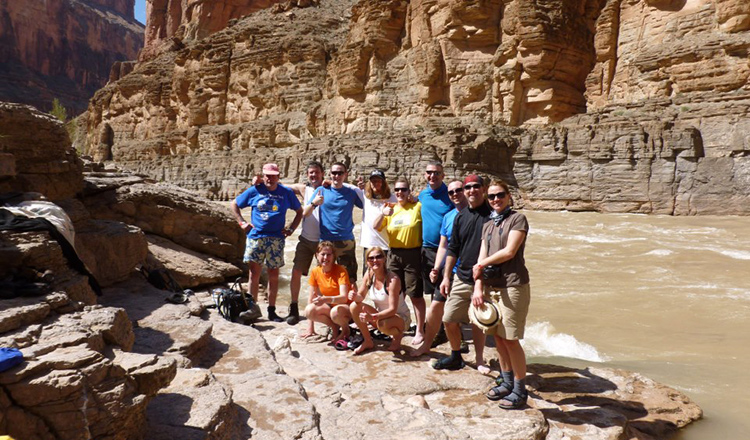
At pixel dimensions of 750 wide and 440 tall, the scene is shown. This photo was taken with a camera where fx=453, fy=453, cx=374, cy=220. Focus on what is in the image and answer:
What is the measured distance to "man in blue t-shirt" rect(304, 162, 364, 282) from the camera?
521cm

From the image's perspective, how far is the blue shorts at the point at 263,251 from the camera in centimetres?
548

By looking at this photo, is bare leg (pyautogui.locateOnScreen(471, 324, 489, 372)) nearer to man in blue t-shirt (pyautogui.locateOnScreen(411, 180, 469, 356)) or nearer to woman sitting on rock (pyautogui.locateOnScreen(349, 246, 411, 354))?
man in blue t-shirt (pyautogui.locateOnScreen(411, 180, 469, 356))

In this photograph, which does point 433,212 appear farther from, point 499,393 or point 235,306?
point 235,306

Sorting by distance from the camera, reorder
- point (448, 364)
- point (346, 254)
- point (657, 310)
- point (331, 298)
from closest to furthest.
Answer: point (448, 364), point (331, 298), point (346, 254), point (657, 310)

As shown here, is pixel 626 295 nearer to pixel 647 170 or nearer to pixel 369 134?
pixel 647 170

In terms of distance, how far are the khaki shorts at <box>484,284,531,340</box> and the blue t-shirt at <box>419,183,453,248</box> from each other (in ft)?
4.31

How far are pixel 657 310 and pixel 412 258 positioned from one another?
458 centimetres

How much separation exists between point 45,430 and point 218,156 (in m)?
38.1

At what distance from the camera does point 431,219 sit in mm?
4625

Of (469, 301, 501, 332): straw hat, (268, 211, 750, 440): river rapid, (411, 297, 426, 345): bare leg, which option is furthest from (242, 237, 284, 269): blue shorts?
(469, 301, 501, 332): straw hat

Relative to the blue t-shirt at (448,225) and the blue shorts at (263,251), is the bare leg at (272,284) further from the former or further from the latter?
the blue t-shirt at (448,225)

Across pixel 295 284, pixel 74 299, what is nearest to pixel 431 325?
pixel 295 284

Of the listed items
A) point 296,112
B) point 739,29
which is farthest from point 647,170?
point 296,112

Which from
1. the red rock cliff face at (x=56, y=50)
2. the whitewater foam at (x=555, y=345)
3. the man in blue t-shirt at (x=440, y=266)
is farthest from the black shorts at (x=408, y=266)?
the red rock cliff face at (x=56, y=50)
